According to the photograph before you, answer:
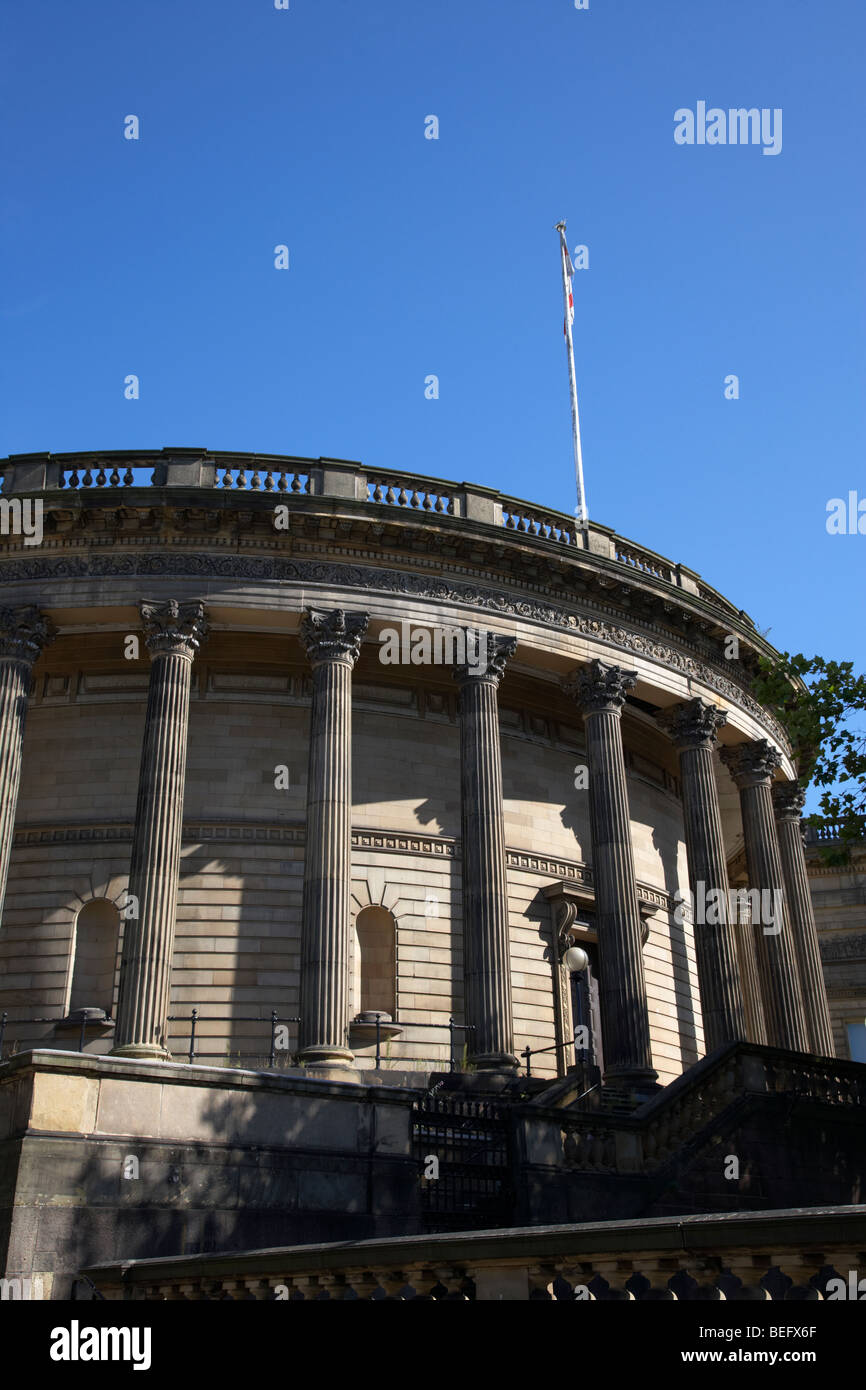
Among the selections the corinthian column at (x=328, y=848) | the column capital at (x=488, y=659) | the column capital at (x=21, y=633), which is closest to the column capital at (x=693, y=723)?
the column capital at (x=488, y=659)

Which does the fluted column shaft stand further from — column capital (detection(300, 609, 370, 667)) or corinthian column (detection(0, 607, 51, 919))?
corinthian column (detection(0, 607, 51, 919))

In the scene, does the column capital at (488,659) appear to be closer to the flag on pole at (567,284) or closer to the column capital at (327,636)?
the column capital at (327,636)

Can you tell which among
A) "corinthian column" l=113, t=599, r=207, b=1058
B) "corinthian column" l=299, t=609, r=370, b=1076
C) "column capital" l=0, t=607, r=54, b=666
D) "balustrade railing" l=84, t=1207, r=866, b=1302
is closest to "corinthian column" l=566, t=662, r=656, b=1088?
"corinthian column" l=299, t=609, r=370, b=1076

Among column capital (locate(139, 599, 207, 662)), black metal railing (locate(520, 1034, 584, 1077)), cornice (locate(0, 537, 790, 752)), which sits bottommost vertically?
black metal railing (locate(520, 1034, 584, 1077))

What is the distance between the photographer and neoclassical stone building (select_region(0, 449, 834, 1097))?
27375 millimetres

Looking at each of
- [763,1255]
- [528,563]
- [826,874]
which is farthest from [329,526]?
[826,874]

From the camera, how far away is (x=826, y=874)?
161 ft

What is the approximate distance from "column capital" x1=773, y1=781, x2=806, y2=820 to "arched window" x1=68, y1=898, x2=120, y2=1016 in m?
19.8

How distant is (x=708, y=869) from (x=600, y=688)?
17.2 ft

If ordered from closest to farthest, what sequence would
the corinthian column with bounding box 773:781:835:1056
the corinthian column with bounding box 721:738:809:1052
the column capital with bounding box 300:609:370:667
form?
the column capital with bounding box 300:609:370:667, the corinthian column with bounding box 721:738:809:1052, the corinthian column with bounding box 773:781:835:1056

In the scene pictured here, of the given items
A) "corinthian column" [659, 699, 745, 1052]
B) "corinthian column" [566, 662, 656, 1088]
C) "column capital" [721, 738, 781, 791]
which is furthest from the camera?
"column capital" [721, 738, 781, 791]

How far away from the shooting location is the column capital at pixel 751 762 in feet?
118
